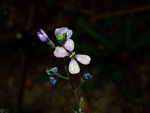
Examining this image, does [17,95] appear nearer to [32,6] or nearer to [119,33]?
[32,6]

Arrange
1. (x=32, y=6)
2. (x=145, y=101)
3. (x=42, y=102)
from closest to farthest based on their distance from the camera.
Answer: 1. (x=145, y=101)
2. (x=42, y=102)
3. (x=32, y=6)

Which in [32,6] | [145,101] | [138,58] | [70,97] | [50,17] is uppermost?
[32,6]

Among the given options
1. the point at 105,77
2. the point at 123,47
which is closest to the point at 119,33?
the point at 123,47

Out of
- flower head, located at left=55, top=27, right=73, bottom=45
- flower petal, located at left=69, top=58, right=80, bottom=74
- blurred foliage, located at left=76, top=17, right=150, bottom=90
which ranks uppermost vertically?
blurred foliage, located at left=76, top=17, right=150, bottom=90

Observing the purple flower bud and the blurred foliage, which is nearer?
the purple flower bud

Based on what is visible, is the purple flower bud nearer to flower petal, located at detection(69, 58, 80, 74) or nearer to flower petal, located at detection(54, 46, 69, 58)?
flower petal, located at detection(54, 46, 69, 58)

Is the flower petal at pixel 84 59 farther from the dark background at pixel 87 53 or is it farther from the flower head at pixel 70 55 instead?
the dark background at pixel 87 53

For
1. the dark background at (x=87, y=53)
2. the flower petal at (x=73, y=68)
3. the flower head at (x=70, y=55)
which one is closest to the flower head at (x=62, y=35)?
the flower head at (x=70, y=55)

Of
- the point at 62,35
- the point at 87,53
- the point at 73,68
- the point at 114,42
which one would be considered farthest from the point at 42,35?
the point at 114,42

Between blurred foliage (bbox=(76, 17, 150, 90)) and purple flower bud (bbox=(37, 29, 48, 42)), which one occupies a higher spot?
blurred foliage (bbox=(76, 17, 150, 90))

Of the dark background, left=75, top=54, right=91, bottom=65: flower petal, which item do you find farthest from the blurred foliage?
left=75, top=54, right=91, bottom=65: flower petal
